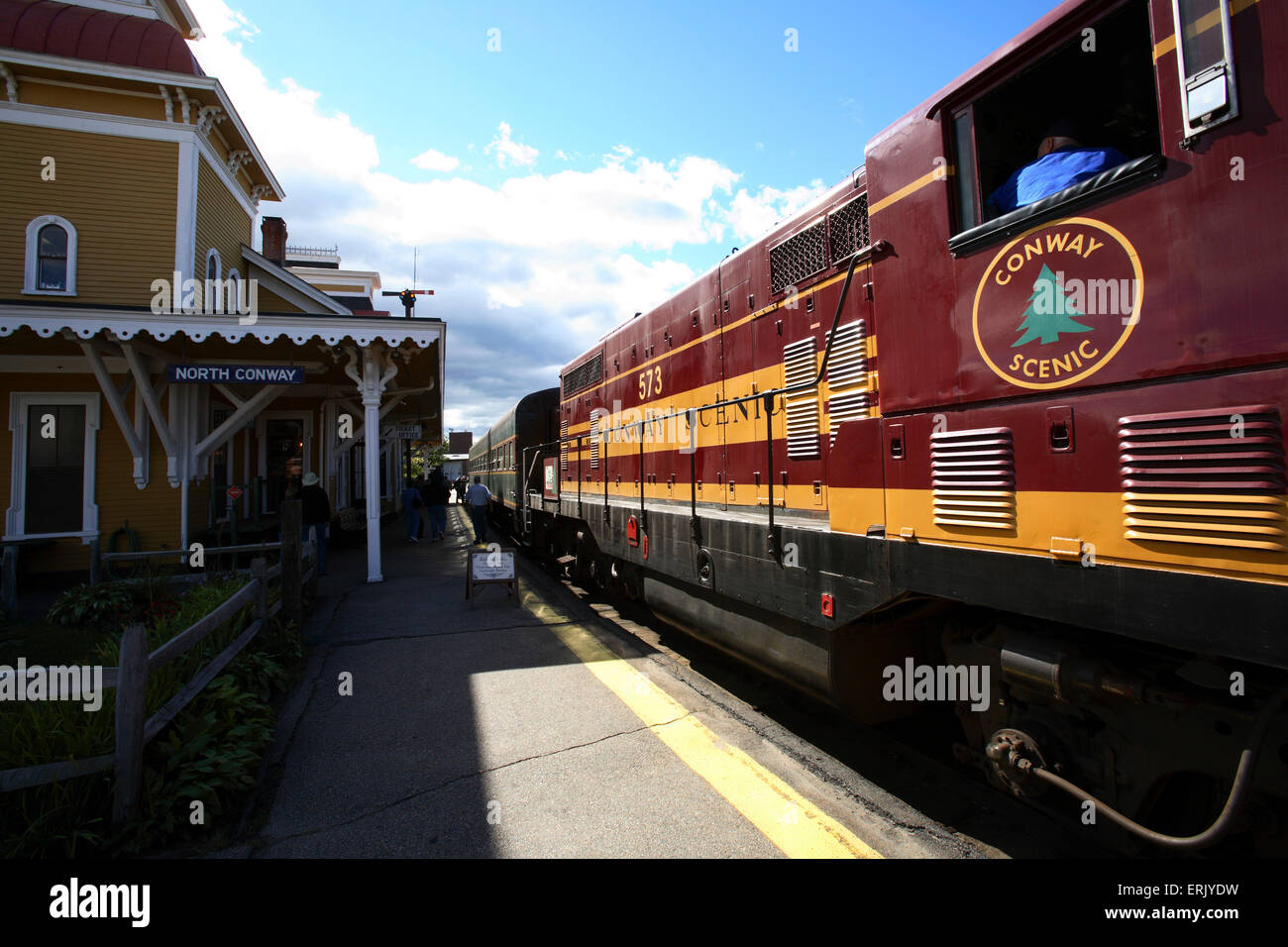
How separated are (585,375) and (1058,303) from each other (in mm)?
7795

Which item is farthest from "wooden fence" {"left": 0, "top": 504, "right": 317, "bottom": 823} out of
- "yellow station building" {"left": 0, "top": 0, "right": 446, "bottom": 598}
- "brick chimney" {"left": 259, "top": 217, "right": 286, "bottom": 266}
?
"brick chimney" {"left": 259, "top": 217, "right": 286, "bottom": 266}

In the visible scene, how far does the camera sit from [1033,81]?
9.11 ft

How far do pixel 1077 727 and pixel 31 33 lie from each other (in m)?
16.6

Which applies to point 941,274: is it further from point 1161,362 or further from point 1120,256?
point 1161,362

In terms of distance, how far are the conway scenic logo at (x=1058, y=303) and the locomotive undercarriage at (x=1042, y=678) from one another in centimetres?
74

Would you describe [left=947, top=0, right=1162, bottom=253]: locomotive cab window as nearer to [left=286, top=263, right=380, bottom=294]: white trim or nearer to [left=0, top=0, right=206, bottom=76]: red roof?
[left=0, top=0, right=206, bottom=76]: red roof

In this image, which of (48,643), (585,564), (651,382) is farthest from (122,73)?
(585,564)

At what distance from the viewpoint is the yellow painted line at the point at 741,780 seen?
112 inches

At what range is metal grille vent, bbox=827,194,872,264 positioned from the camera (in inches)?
150

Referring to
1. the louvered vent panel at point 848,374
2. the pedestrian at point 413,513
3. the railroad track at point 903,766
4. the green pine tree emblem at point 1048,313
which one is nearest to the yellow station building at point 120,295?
the pedestrian at point 413,513

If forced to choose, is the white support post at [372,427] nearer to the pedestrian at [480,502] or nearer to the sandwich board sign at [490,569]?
the sandwich board sign at [490,569]

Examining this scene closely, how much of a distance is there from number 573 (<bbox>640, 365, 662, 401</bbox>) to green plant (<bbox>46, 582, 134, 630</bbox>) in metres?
5.79

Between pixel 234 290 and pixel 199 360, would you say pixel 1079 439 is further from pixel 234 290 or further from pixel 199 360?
pixel 234 290

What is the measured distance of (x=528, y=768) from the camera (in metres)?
3.57
